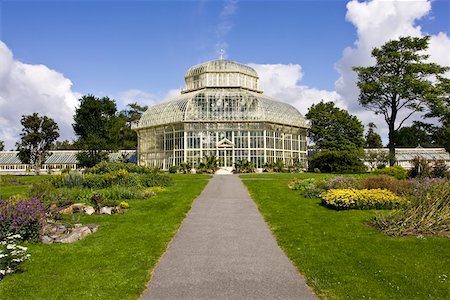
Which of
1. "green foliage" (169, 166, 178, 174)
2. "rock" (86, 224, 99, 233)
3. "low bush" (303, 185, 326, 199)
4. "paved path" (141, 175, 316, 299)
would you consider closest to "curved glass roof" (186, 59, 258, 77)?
"green foliage" (169, 166, 178, 174)

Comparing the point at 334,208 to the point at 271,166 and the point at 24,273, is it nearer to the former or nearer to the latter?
the point at 24,273

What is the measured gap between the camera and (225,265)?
8547mm

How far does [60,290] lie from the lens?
710cm

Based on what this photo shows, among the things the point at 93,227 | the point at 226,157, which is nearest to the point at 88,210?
the point at 93,227

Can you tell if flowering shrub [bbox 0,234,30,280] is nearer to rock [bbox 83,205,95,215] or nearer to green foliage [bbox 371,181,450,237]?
rock [bbox 83,205,95,215]

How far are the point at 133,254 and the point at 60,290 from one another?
240 centimetres

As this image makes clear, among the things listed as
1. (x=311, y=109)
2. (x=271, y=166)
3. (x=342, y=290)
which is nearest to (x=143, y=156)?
(x=271, y=166)

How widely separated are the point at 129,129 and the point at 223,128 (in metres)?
32.5

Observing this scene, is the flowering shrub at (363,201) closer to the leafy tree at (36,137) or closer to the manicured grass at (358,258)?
the manicured grass at (358,258)

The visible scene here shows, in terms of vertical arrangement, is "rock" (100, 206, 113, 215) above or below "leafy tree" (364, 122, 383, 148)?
below

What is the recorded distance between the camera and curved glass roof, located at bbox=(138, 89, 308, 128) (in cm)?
4694

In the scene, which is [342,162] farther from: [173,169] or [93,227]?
[93,227]

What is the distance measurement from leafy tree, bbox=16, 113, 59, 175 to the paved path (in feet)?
145

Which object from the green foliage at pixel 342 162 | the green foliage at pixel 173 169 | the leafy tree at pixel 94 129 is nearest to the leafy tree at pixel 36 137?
the leafy tree at pixel 94 129
